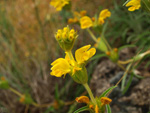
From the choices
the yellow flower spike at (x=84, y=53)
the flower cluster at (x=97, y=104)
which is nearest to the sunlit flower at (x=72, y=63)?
the yellow flower spike at (x=84, y=53)

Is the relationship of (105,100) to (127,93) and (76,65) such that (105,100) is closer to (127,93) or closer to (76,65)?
(76,65)

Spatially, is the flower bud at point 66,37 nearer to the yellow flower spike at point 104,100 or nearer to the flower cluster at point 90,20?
the yellow flower spike at point 104,100

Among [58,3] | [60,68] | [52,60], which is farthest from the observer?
[52,60]

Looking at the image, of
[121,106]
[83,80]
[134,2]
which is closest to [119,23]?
[121,106]

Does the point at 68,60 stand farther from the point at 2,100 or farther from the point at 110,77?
the point at 2,100

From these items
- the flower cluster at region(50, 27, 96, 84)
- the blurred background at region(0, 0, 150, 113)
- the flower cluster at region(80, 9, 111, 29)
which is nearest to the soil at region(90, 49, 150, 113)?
the blurred background at region(0, 0, 150, 113)

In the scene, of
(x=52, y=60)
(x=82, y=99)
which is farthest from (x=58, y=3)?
(x=52, y=60)
